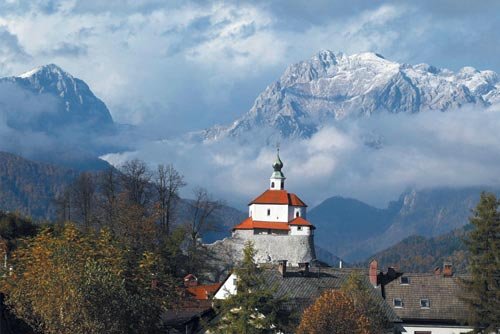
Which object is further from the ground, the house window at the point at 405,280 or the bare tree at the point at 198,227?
the bare tree at the point at 198,227

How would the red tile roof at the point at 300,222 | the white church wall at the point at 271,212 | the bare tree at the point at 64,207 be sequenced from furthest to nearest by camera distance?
the white church wall at the point at 271,212, the red tile roof at the point at 300,222, the bare tree at the point at 64,207

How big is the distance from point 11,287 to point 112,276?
7460mm

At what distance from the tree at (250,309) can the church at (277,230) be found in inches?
2622

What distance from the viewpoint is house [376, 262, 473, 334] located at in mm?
80375

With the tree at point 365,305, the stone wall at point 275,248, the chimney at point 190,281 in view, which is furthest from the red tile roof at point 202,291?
the stone wall at point 275,248

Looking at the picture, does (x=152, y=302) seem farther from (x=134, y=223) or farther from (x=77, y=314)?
(x=134, y=223)

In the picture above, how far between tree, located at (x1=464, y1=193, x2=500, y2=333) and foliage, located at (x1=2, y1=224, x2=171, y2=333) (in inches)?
844

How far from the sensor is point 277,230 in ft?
508

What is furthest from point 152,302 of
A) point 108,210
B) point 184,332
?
point 108,210

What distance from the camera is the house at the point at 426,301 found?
80.4m

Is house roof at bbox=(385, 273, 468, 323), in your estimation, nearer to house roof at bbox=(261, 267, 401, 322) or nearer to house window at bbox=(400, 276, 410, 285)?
house window at bbox=(400, 276, 410, 285)

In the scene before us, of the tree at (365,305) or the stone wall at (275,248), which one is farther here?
the stone wall at (275,248)

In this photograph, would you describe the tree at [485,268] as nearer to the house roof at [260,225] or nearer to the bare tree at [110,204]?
the bare tree at [110,204]

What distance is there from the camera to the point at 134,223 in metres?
105
